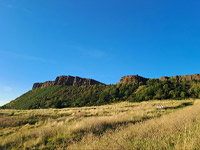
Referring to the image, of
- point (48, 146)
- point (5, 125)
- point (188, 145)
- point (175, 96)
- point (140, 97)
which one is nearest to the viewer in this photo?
point (188, 145)

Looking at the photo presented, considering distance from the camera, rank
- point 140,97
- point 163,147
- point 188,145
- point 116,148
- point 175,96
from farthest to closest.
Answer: point 140,97, point 175,96, point 116,148, point 163,147, point 188,145

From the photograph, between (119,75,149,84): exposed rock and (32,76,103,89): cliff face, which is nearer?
(119,75,149,84): exposed rock

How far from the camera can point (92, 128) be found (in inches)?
297

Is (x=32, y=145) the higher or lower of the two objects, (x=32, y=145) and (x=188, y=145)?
the lower

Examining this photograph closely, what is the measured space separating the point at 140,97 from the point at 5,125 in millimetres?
38879

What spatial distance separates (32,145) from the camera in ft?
19.4

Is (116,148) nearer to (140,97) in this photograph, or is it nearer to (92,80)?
(140,97)

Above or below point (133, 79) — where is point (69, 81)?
above

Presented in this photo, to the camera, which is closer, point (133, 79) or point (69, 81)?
point (133, 79)

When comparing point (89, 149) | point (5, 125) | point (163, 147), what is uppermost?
point (163, 147)

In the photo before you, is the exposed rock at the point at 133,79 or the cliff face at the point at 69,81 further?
the cliff face at the point at 69,81

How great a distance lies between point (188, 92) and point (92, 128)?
40.2 m

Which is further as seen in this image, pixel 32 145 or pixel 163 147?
pixel 32 145

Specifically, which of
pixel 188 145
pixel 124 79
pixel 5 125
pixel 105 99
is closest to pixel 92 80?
pixel 124 79
